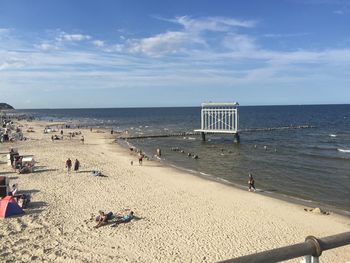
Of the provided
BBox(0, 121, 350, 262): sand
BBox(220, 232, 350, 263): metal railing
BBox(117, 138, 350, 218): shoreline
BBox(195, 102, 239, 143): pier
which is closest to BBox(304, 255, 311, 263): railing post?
BBox(220, 232, 350, 263): metal railing

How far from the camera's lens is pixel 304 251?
2.80 m

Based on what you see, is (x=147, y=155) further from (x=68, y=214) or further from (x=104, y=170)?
(x=68, y=214)

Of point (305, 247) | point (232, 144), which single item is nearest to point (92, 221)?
point (305, 247)

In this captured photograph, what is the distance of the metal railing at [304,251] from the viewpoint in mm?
2616

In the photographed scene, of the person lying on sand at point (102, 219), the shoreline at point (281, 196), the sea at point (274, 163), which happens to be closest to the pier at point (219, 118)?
the sea at point (274, 163)

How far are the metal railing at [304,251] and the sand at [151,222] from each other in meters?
9.56

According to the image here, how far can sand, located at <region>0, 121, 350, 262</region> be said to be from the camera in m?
13.6

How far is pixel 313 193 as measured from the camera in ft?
77.8

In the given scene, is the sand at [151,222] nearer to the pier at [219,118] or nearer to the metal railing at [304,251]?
the metal railing at [304,251]

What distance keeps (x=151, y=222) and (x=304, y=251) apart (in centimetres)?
1472

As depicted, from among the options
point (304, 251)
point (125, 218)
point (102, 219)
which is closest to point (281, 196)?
point (125, 218)

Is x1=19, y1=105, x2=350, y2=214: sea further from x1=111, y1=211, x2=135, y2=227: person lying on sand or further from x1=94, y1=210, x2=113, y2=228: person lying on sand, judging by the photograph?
Result: x1=94, y1=210, x2=113, y2=228: person lying on sand

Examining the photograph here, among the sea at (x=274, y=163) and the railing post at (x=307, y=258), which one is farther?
the sea at (x=274, y=163)

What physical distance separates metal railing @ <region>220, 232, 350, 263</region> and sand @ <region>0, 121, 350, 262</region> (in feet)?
31.4
